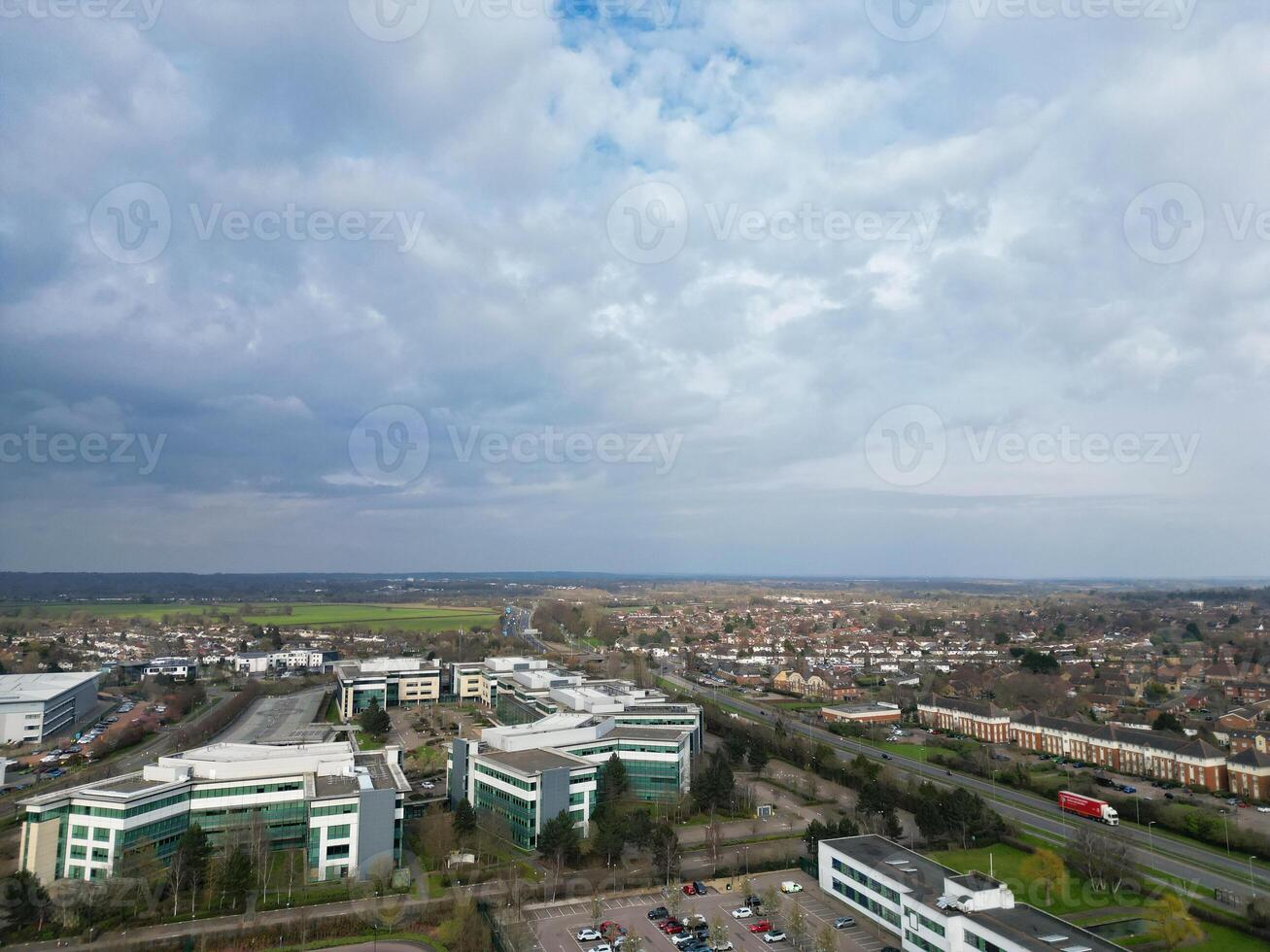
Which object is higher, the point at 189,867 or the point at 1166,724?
the point at 189,867

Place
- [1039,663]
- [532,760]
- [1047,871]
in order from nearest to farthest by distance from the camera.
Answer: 1. [1047,871]
2. [532,760]
3. [1039,663]

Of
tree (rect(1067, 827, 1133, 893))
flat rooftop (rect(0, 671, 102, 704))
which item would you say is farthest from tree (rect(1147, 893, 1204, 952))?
flat rooftop (rect(0, 671, 102, 704))

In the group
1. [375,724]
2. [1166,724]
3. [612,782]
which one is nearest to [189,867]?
[612,782]

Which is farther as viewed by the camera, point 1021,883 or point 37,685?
A: point 37,685

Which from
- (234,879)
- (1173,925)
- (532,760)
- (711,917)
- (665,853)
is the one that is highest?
(532,760)

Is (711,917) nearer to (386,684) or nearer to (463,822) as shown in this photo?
(463,822)

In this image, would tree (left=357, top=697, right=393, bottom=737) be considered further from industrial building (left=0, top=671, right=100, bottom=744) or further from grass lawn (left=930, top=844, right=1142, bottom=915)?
grass lawn (left=930, top=844, right=1142, bottom=915)

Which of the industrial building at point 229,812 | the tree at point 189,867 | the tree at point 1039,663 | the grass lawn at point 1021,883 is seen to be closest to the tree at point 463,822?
the industrial building at point 229,812
